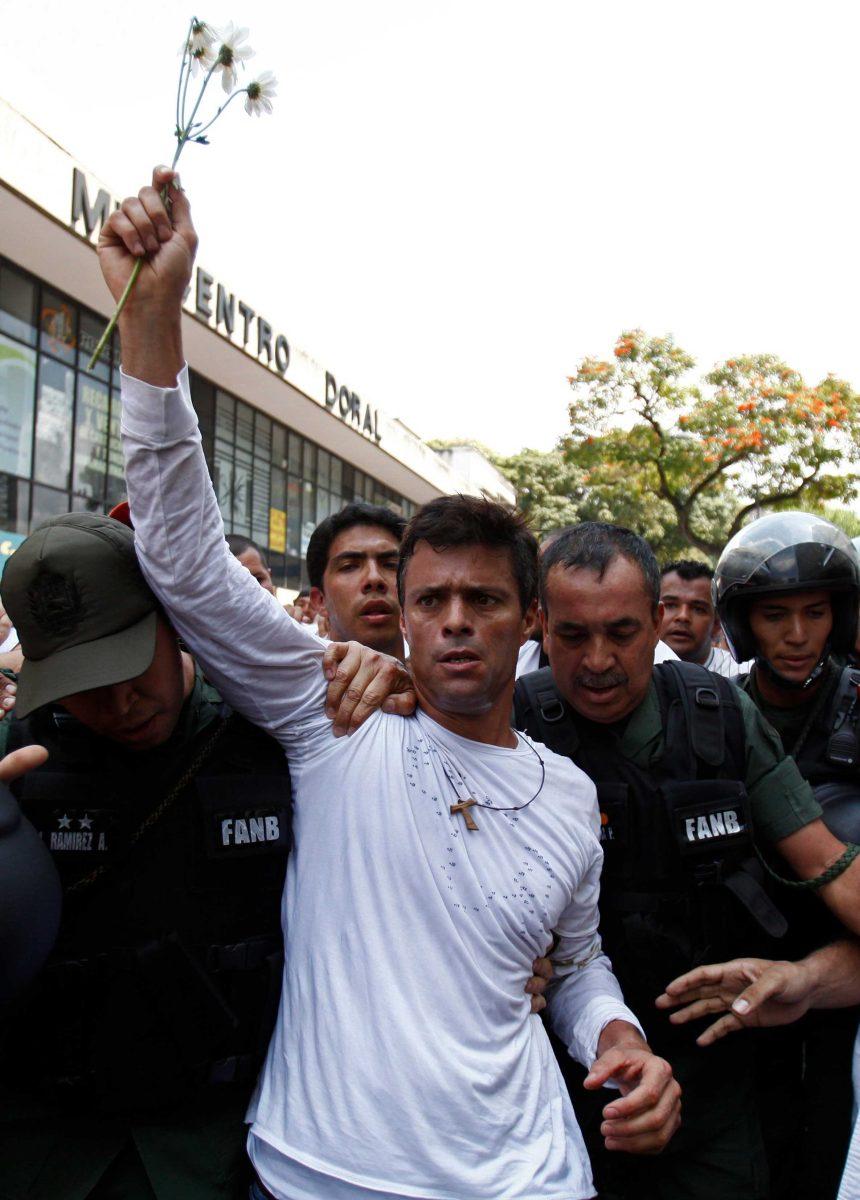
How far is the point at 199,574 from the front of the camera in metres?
1.74

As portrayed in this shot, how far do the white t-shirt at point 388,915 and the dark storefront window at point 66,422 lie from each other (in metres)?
10.7

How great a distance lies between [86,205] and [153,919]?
10.7 meters

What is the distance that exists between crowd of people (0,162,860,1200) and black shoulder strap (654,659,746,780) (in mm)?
103

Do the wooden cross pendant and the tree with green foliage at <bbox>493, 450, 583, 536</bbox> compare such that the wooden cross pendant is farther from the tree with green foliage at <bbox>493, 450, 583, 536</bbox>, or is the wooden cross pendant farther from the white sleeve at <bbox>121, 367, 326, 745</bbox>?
the tree with green foliage at <bbox>493, 450, 583, 536</bbox>

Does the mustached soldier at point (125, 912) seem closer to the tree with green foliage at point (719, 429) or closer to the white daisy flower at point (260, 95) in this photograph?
the white daisy flower at point (260, 95)

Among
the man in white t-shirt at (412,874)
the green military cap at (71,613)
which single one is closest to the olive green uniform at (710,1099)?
the man in white t-shirt at (412,874)

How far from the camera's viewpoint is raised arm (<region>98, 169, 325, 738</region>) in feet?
5.44

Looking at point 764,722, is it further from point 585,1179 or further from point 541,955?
point 585,1179

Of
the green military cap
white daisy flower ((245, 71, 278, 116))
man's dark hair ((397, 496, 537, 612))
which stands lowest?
the green military cap

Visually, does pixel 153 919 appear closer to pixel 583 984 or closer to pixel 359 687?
pixel 359 687

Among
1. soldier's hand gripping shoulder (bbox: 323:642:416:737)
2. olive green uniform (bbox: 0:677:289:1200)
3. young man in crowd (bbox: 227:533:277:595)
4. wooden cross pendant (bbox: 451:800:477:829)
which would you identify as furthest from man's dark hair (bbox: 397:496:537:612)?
young man in crowd (bbox: 227:533:277:595)

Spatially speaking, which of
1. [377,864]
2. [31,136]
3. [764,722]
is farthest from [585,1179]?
[31,136]

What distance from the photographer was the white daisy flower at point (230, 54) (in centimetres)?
164

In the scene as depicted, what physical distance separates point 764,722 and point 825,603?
57 cm
